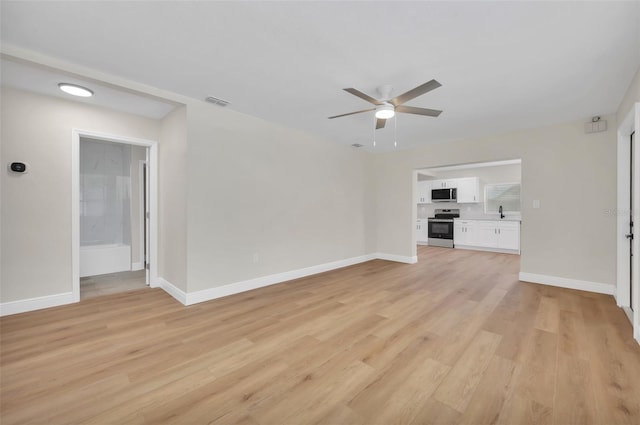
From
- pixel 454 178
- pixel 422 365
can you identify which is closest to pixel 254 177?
pixel 422 365

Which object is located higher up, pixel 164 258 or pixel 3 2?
pixel 3 2

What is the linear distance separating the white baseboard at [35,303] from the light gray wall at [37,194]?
47mm

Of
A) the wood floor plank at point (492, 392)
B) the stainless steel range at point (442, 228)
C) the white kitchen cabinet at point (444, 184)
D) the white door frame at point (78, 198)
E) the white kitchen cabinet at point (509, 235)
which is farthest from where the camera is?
the white kitchen cabinet at point (444, 184)

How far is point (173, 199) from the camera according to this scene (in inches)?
139

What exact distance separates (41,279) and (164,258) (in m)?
1.25

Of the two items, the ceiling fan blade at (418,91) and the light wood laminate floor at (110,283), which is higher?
the ceiling fan blade at (418,91)

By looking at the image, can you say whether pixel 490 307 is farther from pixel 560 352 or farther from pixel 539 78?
pixel 539 78

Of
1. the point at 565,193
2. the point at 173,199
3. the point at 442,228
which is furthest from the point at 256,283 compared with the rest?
the point at 442,228

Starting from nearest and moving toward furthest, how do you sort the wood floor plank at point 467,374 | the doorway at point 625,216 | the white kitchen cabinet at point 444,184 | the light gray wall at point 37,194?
the wood floor plank at point 467,374 < the light gray wall at point 37,194 < the doorway at point 625,216 < the white kitchen cabinet at point 444,184

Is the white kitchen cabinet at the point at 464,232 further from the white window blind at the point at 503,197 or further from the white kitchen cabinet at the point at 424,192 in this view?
the white kitchen cabinet at the point at 424,192

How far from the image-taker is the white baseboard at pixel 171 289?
3.25 m

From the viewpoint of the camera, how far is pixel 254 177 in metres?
3.85

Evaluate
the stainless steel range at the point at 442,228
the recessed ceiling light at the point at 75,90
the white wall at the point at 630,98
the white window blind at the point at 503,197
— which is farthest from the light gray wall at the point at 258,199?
the white window blind at the point at 503,197

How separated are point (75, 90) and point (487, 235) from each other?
341 inches
